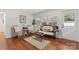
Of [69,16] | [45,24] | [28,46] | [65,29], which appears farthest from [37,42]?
[69,16]

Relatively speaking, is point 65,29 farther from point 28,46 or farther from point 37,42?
point 28,46

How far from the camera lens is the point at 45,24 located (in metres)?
1.49

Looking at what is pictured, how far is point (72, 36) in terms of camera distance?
1.47 meters

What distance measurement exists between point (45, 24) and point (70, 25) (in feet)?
1.12

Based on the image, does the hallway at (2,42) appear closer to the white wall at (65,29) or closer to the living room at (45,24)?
the living room at (45,24)

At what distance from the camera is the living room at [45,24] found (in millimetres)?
1458

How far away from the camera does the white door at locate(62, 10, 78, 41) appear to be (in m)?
1.46

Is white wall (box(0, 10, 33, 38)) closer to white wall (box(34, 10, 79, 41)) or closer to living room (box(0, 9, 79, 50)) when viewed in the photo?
living room (box(0, 9, 79, 50))

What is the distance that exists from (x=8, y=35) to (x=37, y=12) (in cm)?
50

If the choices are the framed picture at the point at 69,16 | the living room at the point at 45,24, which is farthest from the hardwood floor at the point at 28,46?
the framed picture at the point at 69,16

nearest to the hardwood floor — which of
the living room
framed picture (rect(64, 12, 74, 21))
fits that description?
the living room

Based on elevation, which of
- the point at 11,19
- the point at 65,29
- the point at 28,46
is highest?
the point at 11,19
